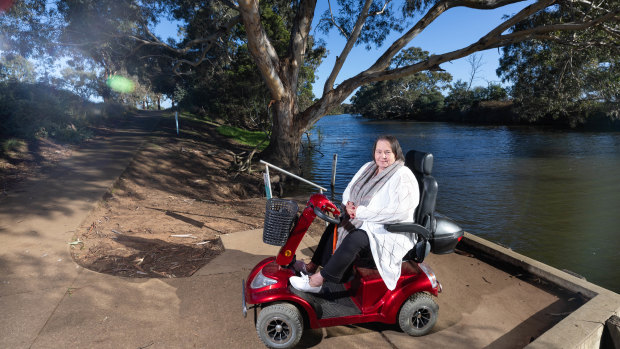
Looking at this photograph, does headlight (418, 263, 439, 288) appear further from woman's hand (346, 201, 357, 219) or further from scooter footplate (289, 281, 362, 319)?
woman's hand (346, 201, 357, 219)

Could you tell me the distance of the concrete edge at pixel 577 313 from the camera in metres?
2.39

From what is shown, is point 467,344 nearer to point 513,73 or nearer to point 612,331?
point 612,331

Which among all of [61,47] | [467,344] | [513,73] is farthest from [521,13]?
[61,47]

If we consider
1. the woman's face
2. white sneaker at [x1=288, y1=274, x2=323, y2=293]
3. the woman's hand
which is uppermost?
the woman's face

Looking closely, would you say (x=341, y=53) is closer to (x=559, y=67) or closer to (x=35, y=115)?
(x=559, y=67)

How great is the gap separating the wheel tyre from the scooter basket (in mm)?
1083

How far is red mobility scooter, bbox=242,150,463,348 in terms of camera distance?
251 cm

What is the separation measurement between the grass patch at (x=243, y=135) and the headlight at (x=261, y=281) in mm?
16274

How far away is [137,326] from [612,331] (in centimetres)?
365

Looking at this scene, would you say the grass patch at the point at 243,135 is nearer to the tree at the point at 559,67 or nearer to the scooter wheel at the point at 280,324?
the tree at the point at 559,67

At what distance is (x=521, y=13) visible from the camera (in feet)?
26.2

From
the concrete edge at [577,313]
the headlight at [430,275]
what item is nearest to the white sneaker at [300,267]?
the headlight at [430,275]

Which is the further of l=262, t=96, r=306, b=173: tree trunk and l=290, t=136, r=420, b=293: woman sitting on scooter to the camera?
l=262, t=96, r=306, b=173: tree trunk

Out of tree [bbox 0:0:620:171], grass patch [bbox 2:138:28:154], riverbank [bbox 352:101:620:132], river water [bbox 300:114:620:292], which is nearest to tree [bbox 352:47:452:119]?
riverbank [bbox 352:101:620:132]
